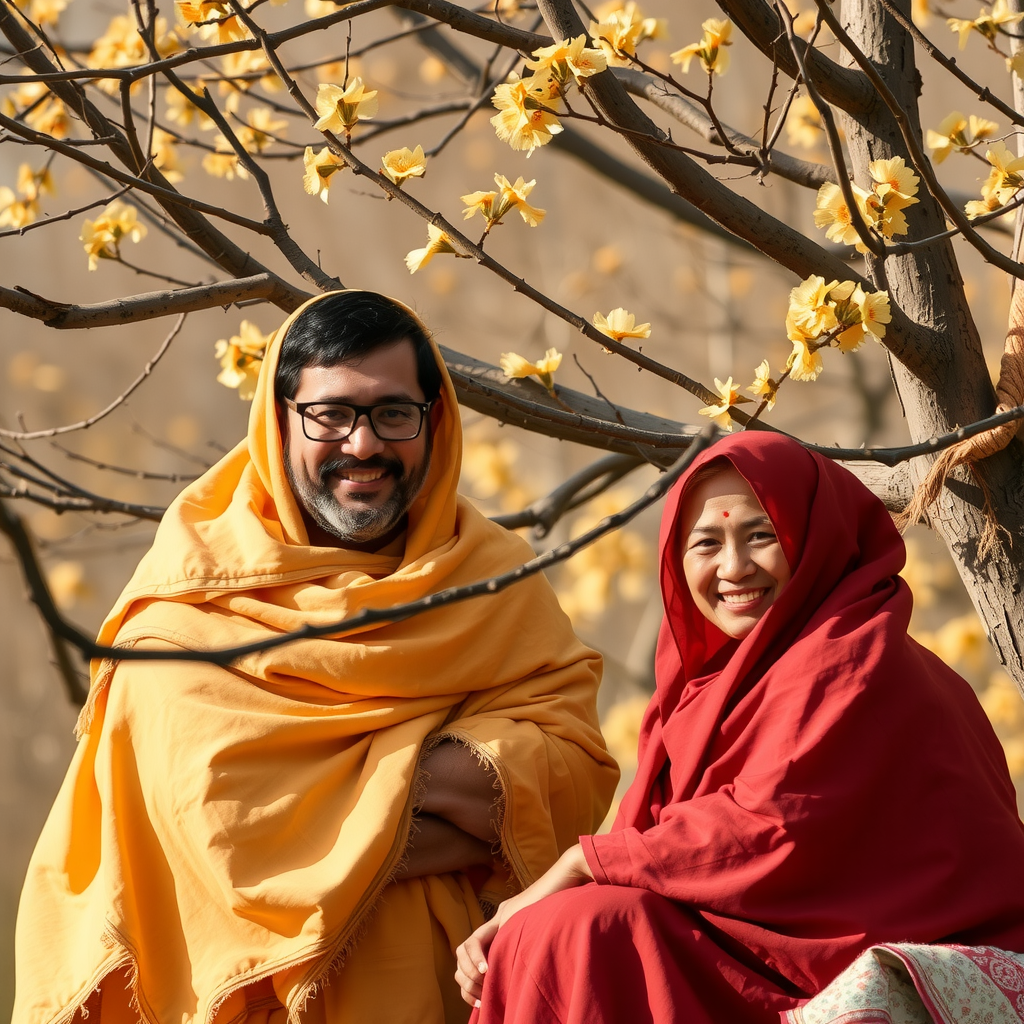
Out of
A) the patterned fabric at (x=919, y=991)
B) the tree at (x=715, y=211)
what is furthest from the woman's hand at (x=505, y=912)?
the tree at (x=715, y=211)

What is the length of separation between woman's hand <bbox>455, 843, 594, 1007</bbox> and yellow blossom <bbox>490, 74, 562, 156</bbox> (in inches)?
42.7

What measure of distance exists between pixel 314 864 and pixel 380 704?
0.31 meters

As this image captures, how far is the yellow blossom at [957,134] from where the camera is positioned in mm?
2279

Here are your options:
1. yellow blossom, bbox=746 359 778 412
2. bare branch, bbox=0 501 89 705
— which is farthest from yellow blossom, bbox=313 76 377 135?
bare branch, bbox=0 501 89 705

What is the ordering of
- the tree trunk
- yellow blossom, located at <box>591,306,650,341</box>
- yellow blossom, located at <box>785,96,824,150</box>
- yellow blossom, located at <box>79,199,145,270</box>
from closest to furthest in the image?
yellow blossom, located at <box>591,306,650,341</box>
the tree trunk
yellow blossom, located at <box>79,199,145,270</box>
yellow blossom, located at <box>785,96,824,150</box>

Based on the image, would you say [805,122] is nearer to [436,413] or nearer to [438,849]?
[436,413]

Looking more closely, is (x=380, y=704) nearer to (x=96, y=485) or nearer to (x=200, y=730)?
(x=200, y=730)

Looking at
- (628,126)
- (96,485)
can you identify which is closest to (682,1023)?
(628,126)

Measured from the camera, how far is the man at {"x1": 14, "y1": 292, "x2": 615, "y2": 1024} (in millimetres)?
2080

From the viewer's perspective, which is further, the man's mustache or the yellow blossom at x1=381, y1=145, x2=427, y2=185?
the man's mustache

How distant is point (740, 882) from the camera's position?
69.1 inches

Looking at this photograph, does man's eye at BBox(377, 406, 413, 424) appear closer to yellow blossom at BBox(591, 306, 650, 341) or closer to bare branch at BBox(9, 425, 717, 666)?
yellow blossom at BBox(591, 306, 650, 341)

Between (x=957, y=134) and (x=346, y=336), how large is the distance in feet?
3.85

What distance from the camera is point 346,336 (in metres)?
2.39
